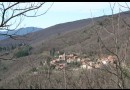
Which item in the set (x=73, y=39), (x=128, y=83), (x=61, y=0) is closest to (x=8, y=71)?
(x=73, y=39)

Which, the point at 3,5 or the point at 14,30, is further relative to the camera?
the point at 14,30

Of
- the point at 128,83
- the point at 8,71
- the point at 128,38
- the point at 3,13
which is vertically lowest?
the point at 8,71

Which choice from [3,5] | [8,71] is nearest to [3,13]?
[3,5]

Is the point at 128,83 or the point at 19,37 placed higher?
the point at 19,37

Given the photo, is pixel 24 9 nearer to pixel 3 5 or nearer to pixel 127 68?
pixel 3 5

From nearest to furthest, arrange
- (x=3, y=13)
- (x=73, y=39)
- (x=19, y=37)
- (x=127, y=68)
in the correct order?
(x=3, y=13) → (x=19, y=37) → (x=127, y=68) → (x=73, y=39)

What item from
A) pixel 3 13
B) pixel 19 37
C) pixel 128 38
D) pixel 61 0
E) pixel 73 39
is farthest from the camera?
pixel 73 39

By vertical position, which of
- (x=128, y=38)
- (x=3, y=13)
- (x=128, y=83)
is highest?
(x=3, y=13)

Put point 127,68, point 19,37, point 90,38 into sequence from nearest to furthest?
1. point 19,37
2. point 127,68
3. point 90,38

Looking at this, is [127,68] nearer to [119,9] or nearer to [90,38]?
[119,9]
